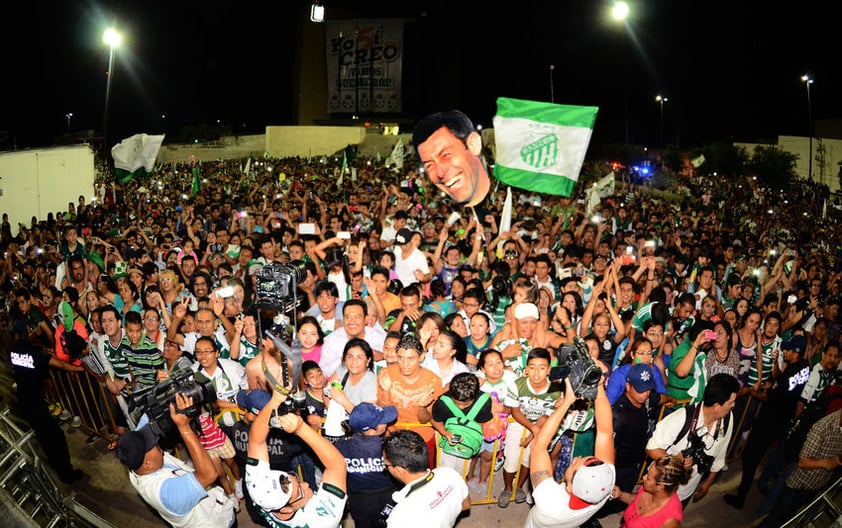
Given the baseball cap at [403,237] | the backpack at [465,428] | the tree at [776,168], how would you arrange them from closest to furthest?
the backpack at [465,428]
the baseball cap at [403,237]
the tree at [776,168]

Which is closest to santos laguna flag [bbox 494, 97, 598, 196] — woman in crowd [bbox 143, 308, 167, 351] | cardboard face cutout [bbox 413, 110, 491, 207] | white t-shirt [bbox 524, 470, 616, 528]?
cardboard face cutout [bbox 413, 110, 491, 207]

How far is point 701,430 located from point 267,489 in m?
3.14

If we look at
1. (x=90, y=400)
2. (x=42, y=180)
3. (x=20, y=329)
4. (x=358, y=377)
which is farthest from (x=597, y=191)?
(x=42, y=180)

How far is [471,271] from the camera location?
25.6 feet

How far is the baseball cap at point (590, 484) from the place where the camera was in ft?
10.8

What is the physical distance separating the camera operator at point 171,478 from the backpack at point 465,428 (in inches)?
65.0

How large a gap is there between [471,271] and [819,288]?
502cm

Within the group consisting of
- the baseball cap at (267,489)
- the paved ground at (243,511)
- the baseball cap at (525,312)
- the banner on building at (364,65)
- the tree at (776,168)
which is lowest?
the paved ground at (243,511)

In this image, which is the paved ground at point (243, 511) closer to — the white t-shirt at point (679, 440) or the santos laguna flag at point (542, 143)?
the white t-shirt at point (679, 440)

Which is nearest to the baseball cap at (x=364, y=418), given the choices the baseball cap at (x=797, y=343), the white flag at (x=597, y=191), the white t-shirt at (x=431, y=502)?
the white t-shirt at (x=431, y=502)

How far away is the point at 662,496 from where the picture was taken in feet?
11.6

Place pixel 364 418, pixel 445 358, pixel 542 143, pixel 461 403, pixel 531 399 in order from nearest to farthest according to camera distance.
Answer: pixel 364 418, pixel 461 403, pixel 531 399, pixel 445 358, pixel 542 143

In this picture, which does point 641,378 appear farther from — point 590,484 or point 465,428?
point 590,484

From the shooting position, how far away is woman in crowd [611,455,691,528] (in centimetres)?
345
